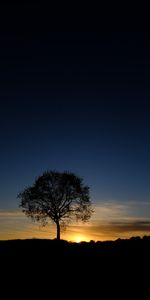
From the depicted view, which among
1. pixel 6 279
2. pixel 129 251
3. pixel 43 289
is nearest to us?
pixel 43 289

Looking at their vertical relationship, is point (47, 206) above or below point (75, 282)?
above

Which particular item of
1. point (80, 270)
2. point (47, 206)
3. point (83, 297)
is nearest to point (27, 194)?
point (47, 206)

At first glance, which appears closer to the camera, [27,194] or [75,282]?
[75,282]

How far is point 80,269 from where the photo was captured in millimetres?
32156

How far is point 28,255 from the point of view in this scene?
128 feet

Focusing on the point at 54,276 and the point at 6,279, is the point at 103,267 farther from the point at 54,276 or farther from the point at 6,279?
the point at 6,279

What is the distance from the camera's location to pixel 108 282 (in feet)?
93.1

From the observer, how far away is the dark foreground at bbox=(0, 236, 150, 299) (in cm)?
2758

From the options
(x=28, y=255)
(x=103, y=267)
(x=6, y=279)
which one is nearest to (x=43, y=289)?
(x=6, y=279)

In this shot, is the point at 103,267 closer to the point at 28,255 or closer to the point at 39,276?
the point at 39,276

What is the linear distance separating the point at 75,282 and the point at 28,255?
36.6ft

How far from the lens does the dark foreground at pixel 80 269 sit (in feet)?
90.5

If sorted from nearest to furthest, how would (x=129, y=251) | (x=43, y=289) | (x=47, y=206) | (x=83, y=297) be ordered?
(x=83, y=297) < (x=43, y=289) < (x=129, y=251) < (x=47, y=206)

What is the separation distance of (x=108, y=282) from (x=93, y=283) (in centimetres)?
112
